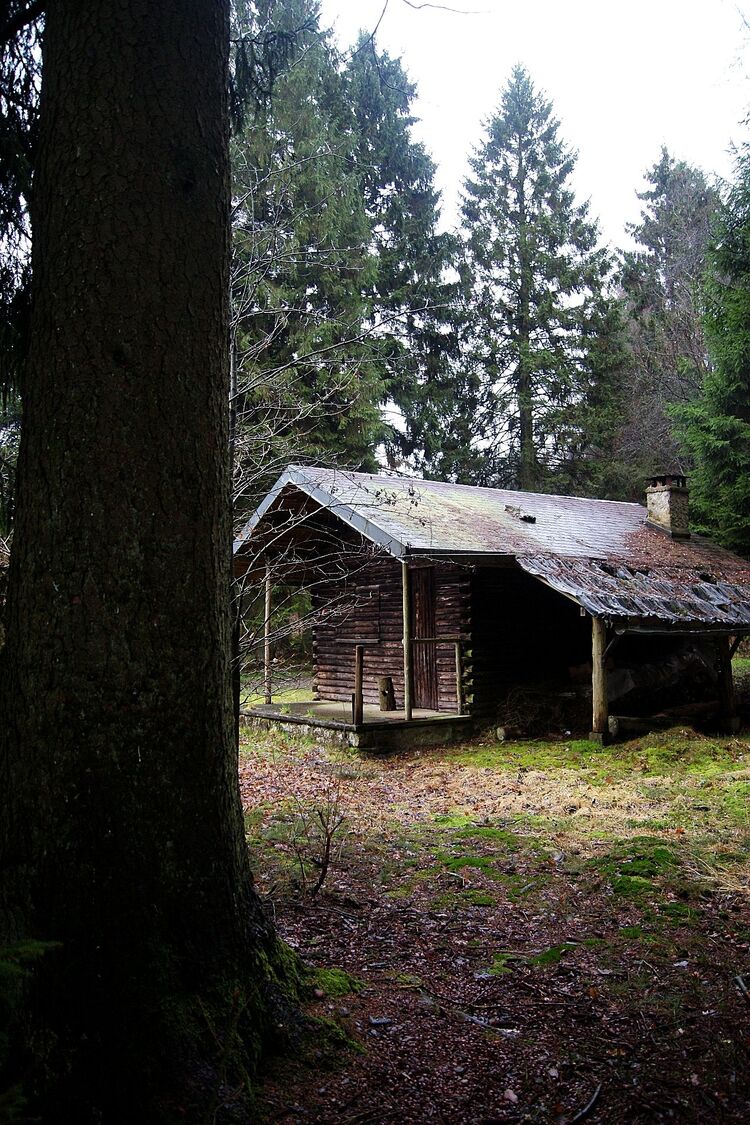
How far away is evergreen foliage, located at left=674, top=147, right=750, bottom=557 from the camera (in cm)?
1970

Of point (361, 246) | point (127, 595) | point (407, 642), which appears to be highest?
point (361, 246)

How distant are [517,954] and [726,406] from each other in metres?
20.0

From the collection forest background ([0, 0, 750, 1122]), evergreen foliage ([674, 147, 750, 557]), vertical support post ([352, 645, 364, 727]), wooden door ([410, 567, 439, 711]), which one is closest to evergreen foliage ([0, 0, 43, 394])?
forest background ([0, 0, 750, 1122])

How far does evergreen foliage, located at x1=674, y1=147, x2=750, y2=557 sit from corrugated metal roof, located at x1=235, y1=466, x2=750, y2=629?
244 centimetres

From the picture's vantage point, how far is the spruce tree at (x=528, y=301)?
102ft

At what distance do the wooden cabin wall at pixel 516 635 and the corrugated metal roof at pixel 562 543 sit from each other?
3.63ft

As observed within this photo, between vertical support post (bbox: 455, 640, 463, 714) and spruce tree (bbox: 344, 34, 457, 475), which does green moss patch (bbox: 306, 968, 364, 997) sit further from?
spruce tree (bbox: 344, 34, 457, 475)

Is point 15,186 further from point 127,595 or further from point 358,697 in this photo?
point 358,697

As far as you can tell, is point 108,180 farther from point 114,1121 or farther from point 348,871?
point 348,871

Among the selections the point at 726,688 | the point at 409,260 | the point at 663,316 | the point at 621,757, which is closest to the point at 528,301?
the point at 663,316

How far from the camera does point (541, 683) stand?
48.9 ft

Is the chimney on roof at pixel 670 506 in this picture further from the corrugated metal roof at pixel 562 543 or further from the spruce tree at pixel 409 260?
the spruce tree at pixel 409 260

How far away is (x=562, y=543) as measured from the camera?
49.2 feet

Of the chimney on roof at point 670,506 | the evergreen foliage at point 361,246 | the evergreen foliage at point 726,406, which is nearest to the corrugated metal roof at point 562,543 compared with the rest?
A: the chimney on roof at point 670,506
